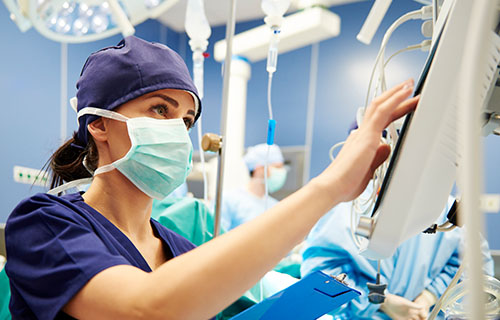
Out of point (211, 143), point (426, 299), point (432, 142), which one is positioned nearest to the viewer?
point (432, 142)

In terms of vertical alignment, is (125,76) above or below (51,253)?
above

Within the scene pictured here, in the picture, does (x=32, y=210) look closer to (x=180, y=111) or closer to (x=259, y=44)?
(x=180, y=111)

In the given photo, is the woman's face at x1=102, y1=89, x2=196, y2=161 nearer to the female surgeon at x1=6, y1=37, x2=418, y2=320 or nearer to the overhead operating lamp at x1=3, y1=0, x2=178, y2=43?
the female surgeon at x1=6, y1=37, x2=418, y2=320

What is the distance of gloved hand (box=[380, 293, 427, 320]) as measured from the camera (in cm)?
138

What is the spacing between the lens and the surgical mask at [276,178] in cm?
348

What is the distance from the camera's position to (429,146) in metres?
0.48

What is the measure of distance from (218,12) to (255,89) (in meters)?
0.83

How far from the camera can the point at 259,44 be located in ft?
9.28

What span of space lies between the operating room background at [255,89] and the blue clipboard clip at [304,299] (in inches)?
55.3

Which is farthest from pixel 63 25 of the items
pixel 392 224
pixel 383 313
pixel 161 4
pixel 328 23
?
pixel 328 23

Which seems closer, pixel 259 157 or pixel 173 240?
pixel 173 240

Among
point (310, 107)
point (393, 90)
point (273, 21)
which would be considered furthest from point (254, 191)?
point (393, 90)

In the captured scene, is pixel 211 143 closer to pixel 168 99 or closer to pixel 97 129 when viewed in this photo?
pixel 168 99

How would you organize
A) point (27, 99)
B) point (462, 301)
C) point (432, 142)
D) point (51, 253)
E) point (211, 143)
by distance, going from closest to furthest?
point (432, 142) → point (51, 253) → point (462, 301) → point (211, 143) → point (27, 99)
